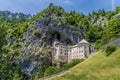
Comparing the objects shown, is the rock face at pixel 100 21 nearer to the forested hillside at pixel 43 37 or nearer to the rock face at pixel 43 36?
the forested hillside at pixel 43 37

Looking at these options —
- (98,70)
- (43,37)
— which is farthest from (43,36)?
(98,70)

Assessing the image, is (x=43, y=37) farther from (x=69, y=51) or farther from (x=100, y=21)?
(x=100, y=21)

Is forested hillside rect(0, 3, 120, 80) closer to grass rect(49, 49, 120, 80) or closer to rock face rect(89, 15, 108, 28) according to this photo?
rock face rect(89, 15, 108, 28)

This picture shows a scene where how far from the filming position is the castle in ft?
409

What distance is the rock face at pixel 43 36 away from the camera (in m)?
131

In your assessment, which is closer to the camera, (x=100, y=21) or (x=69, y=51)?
(x=69, y=51)

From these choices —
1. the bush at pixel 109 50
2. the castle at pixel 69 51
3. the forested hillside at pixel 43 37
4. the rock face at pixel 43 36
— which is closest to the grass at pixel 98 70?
the bush at pixel 109 50

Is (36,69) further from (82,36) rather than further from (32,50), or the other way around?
→ (82,36)

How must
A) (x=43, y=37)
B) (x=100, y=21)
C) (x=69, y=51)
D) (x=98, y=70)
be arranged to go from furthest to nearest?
(x=100, y=21), (x=43, y=37), (x=69, y=51), (x=98, y=70)

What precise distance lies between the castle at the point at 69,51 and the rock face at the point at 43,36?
3.25 m

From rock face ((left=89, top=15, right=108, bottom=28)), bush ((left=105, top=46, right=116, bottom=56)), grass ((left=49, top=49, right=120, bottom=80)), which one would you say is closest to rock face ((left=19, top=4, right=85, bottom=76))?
rock face ((left=89, top=15, right=108, bottom=28))

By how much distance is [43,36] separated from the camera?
13700cm

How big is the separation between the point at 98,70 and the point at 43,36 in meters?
75.1

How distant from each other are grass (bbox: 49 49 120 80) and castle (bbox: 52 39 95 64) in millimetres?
52054
